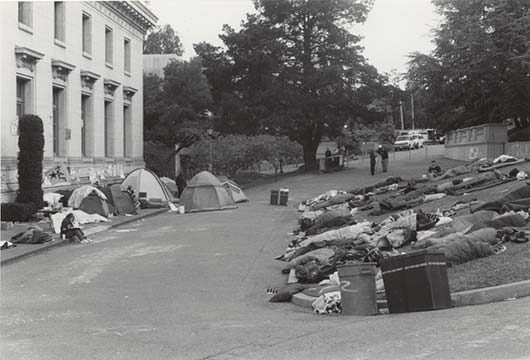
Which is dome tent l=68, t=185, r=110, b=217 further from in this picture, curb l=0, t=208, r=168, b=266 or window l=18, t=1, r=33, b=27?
window l=18, t=1, r=33, b=27

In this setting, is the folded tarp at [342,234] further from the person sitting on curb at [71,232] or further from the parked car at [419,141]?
the parked car at [419,141]

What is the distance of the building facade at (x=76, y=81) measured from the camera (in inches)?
1103

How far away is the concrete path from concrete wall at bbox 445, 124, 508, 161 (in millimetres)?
25535

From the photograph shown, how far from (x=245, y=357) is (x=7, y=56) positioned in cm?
2304

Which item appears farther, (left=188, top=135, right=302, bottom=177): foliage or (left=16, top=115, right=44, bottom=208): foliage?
(left=188, top=135, right=302, bottom=177): foliage

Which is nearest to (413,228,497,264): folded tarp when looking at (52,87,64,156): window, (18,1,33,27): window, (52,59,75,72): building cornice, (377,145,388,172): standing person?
(18,1,33,27): window

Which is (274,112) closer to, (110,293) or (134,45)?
(134,45)

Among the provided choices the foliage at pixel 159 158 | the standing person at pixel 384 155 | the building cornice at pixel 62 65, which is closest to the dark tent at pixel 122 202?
the building cornice at pixel 62 65

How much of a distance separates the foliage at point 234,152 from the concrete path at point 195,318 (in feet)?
88.4

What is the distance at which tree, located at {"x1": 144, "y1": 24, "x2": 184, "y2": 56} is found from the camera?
8925 cm

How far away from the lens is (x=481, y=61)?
42.1 meters

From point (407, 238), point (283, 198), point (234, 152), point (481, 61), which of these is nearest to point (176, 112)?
point (234, 152)

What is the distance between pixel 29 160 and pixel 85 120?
11842 mm

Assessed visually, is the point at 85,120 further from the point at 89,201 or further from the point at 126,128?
the point at 89,201
